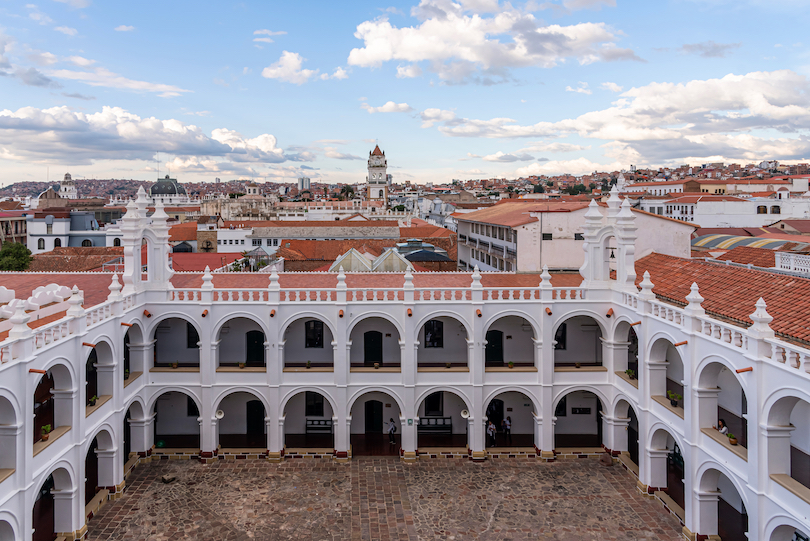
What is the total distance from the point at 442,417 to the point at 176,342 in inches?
523

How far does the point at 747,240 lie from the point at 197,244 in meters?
64.6

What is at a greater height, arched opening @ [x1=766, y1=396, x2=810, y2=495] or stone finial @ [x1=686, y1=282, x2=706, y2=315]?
stone finial @ [x1=686, y1=282, x2=706, y2=315]

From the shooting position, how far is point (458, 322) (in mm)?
26047

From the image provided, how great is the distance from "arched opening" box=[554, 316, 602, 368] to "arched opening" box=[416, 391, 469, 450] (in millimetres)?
5299

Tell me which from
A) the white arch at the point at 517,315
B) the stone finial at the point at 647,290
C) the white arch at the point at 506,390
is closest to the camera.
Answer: the stone finial at the point at 647,290

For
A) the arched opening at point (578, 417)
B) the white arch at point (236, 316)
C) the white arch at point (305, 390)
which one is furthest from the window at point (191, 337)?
the arched opening at point (578, 417)

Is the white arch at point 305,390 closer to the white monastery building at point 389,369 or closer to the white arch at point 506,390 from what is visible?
the white monastery building at point 389,369

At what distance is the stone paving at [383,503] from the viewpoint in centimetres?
1809

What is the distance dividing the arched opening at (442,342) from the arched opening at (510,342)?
4.00 ft

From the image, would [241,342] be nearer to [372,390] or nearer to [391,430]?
[372,390]

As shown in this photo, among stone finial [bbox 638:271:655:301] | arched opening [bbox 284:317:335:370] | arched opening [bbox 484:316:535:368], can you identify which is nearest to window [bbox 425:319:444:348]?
arched opening [bbox 484:316:535:368]

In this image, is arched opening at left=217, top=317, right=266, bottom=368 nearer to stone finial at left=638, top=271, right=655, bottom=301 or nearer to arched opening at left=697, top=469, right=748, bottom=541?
stone finial at left=638, top=271, right=655, bottom=301

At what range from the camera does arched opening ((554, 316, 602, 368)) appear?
2598cm

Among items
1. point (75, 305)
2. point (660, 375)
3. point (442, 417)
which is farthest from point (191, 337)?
point (660, 375)
